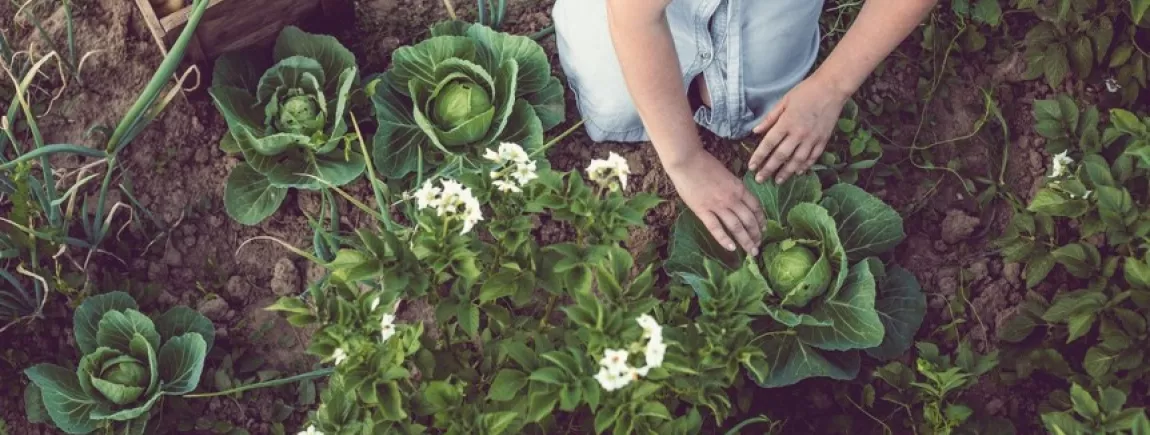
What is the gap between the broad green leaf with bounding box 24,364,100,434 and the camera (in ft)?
6.13

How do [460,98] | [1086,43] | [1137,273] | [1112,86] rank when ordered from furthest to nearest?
[1112,86]
[1086,43]
[460,98]
[1137,273]

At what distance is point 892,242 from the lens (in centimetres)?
203

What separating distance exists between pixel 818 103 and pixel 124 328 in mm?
1511

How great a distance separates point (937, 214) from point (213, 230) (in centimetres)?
169

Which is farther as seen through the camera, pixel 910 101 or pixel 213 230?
pixel 910 101

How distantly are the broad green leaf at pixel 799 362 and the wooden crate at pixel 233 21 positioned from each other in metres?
1.26

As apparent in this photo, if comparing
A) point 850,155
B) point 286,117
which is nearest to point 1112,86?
point 850,155

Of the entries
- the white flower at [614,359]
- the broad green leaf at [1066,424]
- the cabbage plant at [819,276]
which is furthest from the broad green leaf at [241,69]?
→ the broad green leaf at [1066,424]

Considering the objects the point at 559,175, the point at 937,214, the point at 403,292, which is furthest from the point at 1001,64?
the point at 403,292

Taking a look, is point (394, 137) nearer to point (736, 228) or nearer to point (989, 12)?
point (736, 228)

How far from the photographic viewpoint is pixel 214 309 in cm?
211

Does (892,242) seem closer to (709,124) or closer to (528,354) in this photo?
(709,124)

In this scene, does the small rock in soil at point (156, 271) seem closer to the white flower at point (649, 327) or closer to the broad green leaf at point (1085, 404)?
the white flower at point (649, 327)

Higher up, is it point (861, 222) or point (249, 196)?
point (249, 196)
